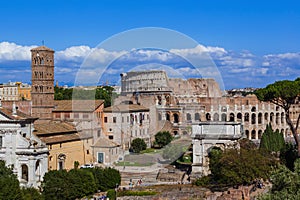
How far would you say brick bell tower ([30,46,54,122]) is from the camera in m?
49.1

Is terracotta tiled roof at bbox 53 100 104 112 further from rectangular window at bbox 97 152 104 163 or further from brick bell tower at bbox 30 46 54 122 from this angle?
rectangular window at bbox 97 152 104 163

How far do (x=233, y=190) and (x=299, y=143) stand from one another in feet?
23.7

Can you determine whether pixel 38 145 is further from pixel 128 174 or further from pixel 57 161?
pixel 128 174

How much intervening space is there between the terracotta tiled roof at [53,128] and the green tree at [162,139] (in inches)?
512

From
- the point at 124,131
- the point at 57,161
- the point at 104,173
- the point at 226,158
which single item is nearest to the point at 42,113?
the point at 124,131

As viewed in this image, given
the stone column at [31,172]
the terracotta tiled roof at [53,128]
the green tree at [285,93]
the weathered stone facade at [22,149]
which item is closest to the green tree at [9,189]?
the stone column at [31,172]

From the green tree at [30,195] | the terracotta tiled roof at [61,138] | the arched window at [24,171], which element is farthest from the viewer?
the terracotta tiled roof at [61,138]

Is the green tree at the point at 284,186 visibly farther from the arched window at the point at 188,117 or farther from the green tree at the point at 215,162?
the arched window at the point at 188,117

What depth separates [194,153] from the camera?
38.9m

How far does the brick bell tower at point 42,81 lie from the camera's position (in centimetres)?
4909

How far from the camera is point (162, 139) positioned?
5344cm

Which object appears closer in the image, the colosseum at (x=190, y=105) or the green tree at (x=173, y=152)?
the green tree at (x=173, y=152)

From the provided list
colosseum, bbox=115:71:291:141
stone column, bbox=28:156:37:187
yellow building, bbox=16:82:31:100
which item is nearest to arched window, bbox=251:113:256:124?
colosseum, bbox=115:71:291:141

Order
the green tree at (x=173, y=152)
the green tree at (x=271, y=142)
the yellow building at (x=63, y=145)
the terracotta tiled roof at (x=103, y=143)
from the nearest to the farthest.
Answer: the yellow building at (x=63, y=145)
the green tree at (x=271, y=142)
the terracotta tiled roof at (x=103, y=143)
the green tree at (x=173, y=152)
